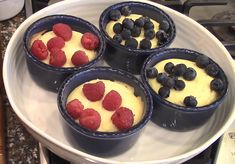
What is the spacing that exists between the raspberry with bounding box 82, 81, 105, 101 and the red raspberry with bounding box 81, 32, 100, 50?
0.33 feet

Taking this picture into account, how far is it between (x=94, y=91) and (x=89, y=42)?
12 centimetres

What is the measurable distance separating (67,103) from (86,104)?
0.10 feet

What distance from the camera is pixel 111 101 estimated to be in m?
0.74

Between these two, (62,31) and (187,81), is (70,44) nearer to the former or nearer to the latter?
(62,31)

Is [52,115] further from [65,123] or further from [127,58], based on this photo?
[127,58]

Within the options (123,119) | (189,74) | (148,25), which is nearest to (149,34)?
(148,25)

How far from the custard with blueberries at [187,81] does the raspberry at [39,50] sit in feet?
0.61

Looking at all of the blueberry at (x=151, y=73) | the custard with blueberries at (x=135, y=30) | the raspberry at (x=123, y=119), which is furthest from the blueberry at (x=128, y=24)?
the raspberry at (x=123, y=119)

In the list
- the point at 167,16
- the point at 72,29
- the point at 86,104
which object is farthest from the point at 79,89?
the point at 167,16

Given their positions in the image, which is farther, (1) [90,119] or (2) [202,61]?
(2) [202,61]

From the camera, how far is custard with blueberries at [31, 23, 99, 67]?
2.62ft

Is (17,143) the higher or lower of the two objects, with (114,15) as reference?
lower

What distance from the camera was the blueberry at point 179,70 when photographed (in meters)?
0.82

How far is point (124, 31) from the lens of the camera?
0.87 meters
